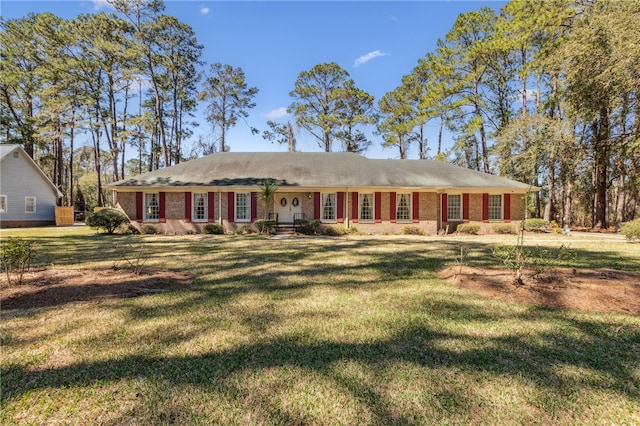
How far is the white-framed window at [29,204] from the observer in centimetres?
2244

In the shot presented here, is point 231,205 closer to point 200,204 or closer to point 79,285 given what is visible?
point 200,204

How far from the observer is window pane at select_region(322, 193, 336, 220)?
1703 centimetres

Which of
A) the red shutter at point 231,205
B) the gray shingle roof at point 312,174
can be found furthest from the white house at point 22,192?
the red shutter at point 231,205

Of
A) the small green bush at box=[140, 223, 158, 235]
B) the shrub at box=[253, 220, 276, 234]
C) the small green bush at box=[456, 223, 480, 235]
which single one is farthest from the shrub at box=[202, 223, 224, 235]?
the small green bush at box=[456, 223, 480, 235]

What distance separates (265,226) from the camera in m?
16.1

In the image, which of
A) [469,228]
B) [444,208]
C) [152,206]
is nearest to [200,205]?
[152,206]

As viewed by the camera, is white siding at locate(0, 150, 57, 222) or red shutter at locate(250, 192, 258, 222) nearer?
red shutter at locate(250, 192, 258, 222)

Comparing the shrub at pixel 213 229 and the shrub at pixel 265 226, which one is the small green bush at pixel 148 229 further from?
the shrub at pixel 265 226

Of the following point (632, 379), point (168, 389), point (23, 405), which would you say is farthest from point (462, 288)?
point (23, 405)

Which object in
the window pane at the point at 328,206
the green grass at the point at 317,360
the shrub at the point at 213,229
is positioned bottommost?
the green grass at the point at 317,360

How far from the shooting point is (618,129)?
19422mm

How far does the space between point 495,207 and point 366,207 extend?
25.3 ft

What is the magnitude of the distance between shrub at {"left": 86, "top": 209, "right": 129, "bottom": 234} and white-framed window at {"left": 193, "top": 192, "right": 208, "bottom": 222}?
3.57m

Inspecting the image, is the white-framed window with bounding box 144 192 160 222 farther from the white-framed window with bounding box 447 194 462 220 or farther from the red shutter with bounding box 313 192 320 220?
the white-framed window with bounding box 447 194 462 220
